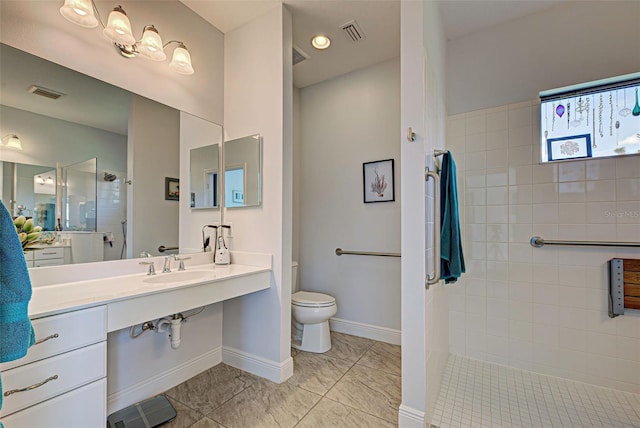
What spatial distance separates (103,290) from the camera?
1.30 metres

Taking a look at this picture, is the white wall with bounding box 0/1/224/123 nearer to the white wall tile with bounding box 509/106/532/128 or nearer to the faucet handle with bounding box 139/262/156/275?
the faucet handle with bounding box 139/262/156/275

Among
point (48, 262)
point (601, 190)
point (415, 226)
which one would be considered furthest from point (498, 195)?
point (48, 262)

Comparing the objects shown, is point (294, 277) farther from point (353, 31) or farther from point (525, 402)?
point (353, 31)

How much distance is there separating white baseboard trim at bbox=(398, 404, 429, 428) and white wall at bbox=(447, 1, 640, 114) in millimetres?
2130

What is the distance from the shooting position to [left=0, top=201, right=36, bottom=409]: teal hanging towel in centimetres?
72

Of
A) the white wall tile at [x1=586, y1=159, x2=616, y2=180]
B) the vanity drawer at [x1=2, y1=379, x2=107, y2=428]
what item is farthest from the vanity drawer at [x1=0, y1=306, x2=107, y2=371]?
the white wall tile at [x1=586, y1=159, x2=616, y2=180]

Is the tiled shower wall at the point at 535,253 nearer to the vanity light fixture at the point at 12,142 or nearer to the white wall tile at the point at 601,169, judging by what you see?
the white wall tile at the point at 601,169

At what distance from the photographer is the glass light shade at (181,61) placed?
1749 mm

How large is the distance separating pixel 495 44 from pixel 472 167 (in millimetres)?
929

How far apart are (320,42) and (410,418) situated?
262 cm

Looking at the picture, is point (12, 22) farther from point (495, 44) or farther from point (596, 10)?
point (596, 10)

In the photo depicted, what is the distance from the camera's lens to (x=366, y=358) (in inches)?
86.8

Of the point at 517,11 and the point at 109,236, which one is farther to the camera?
the point at 517,11

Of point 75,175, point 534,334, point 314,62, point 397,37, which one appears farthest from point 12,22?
point 534,334
